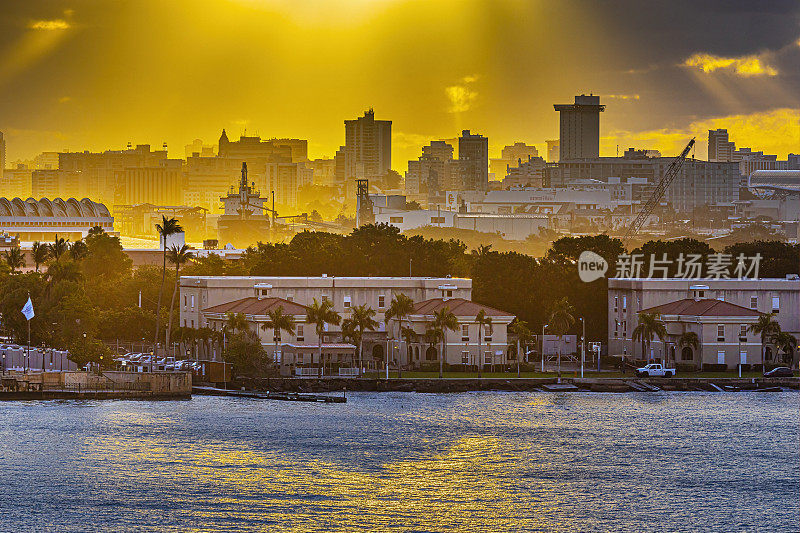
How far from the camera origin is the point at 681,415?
67.7m

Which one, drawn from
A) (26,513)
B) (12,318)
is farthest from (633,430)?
(12,318)

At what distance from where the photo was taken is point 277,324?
7994 centimetres

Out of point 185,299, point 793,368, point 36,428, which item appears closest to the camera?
point 36,428

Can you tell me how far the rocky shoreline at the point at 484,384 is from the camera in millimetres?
74500

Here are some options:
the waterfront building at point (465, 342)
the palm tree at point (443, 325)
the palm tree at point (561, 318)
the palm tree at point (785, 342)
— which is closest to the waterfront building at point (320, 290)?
the waterfront building at point (465, 342)

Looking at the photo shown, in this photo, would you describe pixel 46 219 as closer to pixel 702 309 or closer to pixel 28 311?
pixel 28 311

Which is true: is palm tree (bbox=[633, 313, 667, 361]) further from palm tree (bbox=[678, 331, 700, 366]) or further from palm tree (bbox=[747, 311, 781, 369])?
palm tree (bbox=[747, 311, 781, 369])

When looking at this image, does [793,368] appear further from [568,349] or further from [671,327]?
[568,349]

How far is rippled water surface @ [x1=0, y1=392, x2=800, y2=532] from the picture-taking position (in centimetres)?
4459

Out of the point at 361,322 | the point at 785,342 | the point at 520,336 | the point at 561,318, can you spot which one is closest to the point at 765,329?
the point at 785,342

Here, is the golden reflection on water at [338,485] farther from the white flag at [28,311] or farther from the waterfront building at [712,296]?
the waterfront building at [712,296]

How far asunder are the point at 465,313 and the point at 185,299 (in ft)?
53.7

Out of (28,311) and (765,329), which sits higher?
(28,311)

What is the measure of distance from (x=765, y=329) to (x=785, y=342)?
4.64ft
